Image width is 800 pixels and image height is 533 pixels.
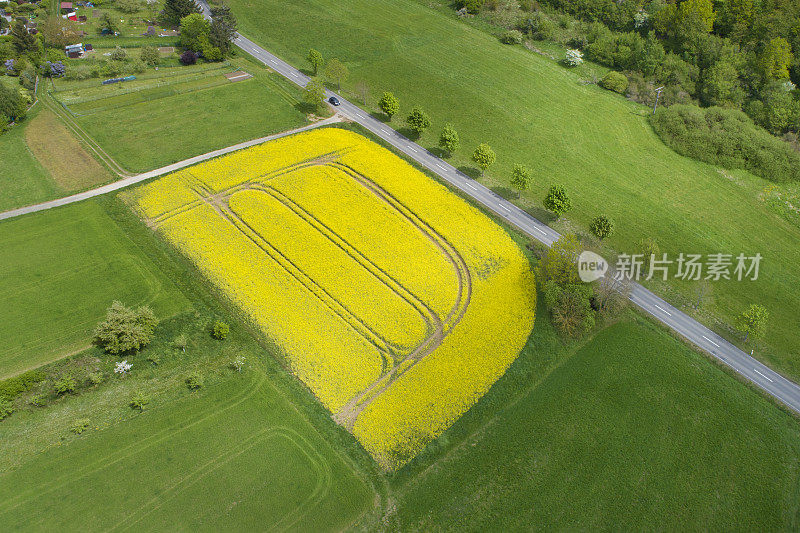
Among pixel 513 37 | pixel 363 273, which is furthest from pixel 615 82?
pixel 363 273

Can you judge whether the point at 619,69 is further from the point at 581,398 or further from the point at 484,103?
the point at 581,398

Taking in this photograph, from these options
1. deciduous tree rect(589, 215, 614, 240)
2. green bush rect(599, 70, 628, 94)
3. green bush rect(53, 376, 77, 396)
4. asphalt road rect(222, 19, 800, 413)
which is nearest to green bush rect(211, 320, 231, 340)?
green bush rect(53, 376, 77, 396)

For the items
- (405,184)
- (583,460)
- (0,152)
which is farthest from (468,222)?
(0,152)

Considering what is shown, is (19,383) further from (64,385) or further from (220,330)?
(220,330)

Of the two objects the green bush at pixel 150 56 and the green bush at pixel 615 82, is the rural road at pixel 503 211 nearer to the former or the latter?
the green bush at pixel 150 56

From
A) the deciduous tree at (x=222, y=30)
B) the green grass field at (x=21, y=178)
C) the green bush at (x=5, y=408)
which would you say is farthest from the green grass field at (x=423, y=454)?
the deciduous tree at (x=222, y=30)

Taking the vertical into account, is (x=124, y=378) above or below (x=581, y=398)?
below

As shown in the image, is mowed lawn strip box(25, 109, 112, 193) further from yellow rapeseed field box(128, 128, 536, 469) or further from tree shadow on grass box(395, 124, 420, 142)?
tree shadow on grass box(395, 124, 420, 142)
